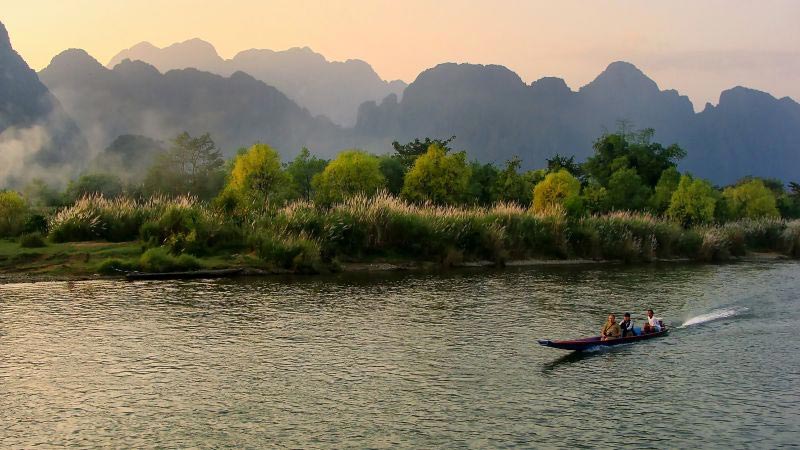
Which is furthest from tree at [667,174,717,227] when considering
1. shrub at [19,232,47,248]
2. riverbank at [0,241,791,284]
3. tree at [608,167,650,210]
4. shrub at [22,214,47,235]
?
shrub at [19,232,47,248]

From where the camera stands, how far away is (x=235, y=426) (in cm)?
1533

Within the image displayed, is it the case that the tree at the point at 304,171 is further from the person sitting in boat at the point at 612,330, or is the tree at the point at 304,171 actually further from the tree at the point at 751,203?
the person sitting in boat at the point at 612,330

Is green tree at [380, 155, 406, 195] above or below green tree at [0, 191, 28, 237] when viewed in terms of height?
above

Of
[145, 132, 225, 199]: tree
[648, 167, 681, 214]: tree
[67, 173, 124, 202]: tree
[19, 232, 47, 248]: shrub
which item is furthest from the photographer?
[67, 173, 124, 202]: tree

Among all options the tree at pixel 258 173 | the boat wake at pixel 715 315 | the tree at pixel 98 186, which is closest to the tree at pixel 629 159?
the tree at pixel 258 173

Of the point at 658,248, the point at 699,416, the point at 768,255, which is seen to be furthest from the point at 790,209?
the point at 699,416

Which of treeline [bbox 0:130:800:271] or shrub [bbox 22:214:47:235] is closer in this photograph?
treeline [bbox 0:130:800:271]

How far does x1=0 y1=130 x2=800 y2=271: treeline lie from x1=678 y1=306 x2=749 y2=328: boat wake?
1848 cm

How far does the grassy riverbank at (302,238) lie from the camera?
38.0 meters

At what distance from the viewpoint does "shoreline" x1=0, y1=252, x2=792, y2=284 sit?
34.5 m

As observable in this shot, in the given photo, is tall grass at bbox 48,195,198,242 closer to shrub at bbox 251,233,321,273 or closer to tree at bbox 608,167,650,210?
shrub at bbox 251,233,321,273

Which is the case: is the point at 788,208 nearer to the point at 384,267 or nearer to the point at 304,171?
the point at 304,171

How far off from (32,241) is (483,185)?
6001 cm

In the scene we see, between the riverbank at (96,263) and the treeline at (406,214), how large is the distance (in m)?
0.68
